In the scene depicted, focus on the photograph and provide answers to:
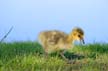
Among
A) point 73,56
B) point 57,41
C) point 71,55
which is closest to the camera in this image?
point 57,41

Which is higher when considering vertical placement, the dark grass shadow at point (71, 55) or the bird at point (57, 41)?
the bird at point (57, 41)

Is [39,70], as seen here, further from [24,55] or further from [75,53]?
[75,53]

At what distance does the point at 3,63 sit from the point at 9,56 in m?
0.71

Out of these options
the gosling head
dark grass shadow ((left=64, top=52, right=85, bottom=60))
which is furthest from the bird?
dark grass shadow ((left=64, top=52, right=85, bottom=60))

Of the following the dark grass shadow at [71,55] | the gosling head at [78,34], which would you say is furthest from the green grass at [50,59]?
the gosling head at [78,34]

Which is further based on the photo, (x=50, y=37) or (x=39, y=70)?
(x=50, y=37)

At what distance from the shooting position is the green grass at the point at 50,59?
633cm

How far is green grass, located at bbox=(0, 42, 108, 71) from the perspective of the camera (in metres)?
6.33

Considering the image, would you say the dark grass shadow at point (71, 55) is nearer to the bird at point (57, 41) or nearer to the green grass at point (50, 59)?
the green grass at point (50, 59)

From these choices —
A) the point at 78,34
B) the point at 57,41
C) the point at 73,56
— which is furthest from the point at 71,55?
the point at 78,34

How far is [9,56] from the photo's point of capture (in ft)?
22.2

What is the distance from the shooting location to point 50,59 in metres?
7.17

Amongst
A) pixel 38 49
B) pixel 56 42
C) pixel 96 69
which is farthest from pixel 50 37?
pixel 96 69

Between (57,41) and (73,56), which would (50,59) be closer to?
(57,41)
